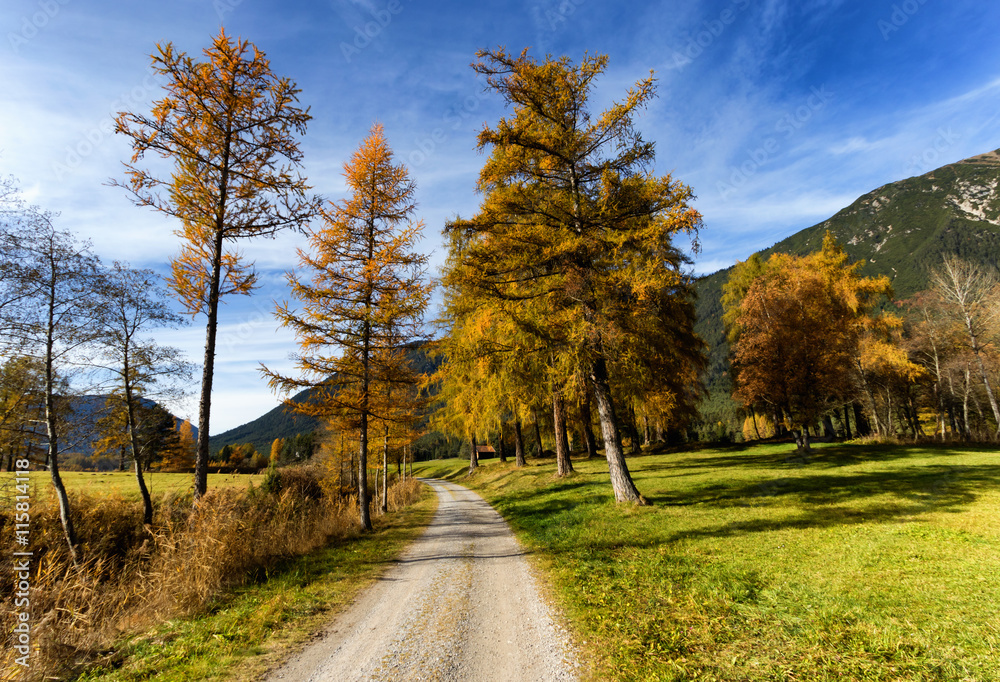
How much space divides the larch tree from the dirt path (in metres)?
5.68

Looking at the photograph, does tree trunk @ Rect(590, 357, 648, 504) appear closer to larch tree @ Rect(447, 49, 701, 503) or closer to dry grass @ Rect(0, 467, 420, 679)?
larch tree @ Rect(447, 49, 701, 503)

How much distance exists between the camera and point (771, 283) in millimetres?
20547

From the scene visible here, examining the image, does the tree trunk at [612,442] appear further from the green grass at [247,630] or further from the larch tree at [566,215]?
the green grass at [247,630]

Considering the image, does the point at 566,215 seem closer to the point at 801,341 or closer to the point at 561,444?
the point at 561,444

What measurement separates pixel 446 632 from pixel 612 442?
7185mm

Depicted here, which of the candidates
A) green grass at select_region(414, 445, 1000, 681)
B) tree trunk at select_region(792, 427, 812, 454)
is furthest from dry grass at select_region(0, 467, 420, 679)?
tree trunk at select_region(792, 427, 812, 454)

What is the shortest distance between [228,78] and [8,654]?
390 inches

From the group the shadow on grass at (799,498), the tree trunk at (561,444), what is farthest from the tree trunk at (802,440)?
the tree trunk at (561,444)

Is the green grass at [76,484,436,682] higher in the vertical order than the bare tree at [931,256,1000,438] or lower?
lower

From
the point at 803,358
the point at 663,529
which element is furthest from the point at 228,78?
the point at 803,358

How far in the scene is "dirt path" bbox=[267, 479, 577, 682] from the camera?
393 centimetres

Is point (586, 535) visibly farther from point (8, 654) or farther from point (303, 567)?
point (8, 654)

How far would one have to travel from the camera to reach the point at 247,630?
4875 millimetres

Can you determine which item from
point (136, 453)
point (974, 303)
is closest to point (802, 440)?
point (974, 303)
